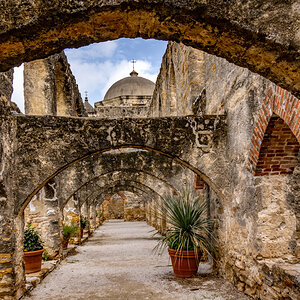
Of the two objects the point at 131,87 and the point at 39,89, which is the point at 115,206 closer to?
the point at 131,87

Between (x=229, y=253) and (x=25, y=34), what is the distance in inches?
186

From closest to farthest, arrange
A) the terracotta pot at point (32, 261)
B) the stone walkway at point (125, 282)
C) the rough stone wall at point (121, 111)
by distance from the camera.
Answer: the stone walkway at point (125, 282)
the terracotta pot at point (32, 261)
the rough stone wall at point (121, 111)

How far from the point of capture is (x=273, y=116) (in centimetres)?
394

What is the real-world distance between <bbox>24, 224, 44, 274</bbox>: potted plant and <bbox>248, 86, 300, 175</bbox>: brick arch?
4.25 meters

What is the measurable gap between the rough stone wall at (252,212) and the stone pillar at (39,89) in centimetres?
408

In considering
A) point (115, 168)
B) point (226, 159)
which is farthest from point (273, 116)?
point (115, 168)

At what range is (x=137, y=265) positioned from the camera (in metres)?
7.66

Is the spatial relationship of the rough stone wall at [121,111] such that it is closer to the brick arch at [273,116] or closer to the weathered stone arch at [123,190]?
the weathered stone arch at [123,190]

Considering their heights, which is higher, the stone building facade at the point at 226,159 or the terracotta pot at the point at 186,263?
the stone building facade at the point at 226,159

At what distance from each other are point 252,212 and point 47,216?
16.5 feet

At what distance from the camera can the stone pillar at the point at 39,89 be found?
25.3 feet

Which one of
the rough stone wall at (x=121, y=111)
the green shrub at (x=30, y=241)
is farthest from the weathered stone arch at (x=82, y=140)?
the rough stone wall at (x=121, y=111)

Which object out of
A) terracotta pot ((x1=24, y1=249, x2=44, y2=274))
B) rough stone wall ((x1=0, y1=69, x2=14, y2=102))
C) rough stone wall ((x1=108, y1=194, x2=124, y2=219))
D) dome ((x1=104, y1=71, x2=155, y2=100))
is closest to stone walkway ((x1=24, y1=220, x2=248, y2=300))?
terracotta pot ((x1=24, y1=249, x2=44, y2=274))

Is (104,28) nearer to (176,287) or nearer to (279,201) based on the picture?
(279,201)
